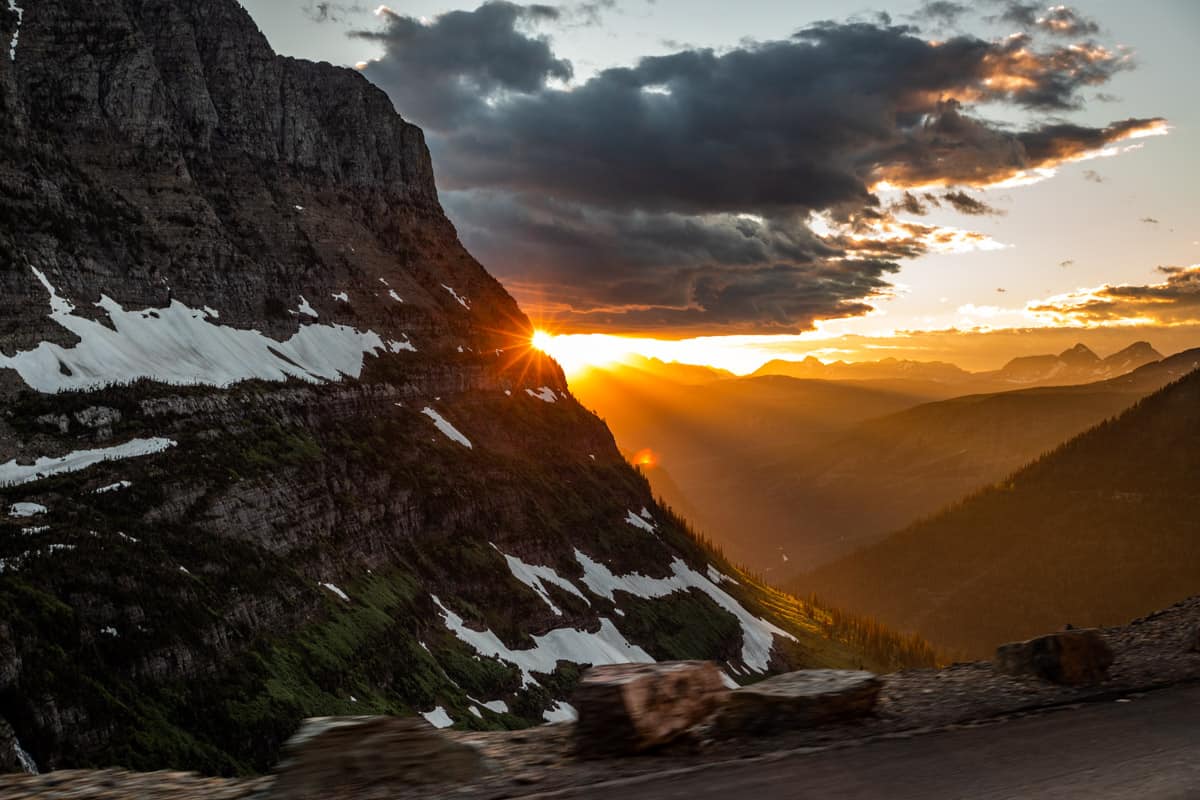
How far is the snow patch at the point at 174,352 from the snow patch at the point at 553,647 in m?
51.6

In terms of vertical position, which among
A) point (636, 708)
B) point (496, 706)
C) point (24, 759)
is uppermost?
point (636, 708)

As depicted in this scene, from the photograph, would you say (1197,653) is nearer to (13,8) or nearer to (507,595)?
(507,595)

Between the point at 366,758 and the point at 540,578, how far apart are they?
136811 millimetres

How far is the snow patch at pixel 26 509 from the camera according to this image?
2574 inches

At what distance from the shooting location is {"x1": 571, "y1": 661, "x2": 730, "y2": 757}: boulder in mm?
12516

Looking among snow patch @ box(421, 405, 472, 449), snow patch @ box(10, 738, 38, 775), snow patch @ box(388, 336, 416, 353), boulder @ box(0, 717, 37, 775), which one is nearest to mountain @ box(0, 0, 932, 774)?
snow patch @ box(388, 336, 416, 353)

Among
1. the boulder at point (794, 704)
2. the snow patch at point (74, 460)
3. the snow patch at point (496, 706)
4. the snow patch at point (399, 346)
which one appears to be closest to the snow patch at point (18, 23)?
the snow patch at point (399, 346)

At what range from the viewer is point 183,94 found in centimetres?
16188

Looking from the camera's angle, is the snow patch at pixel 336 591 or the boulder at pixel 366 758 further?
the snow patch at pixel 336 591

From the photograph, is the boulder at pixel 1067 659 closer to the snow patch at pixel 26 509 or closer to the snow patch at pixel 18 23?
the snow patch at pixel 26 509

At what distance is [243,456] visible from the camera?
101625mm

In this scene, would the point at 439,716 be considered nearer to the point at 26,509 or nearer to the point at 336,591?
the point at 336,591

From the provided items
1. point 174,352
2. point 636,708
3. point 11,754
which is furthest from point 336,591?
point 636,708

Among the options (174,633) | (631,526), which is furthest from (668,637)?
(174,633)
